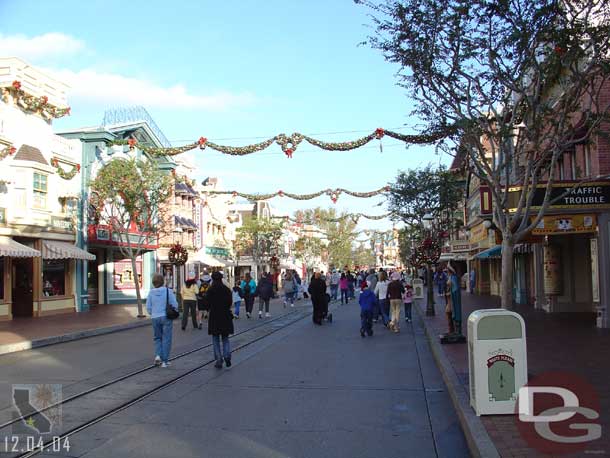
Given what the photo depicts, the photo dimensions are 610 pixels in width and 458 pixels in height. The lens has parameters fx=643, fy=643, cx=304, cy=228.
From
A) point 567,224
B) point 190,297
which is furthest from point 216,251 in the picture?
point 567,224

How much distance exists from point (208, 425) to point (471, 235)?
3859cm

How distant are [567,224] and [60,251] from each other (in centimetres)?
1997

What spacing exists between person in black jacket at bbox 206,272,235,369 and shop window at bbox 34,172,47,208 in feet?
56.4

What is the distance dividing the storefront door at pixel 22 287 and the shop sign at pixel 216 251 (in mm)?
24454

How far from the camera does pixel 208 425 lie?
7621 millimetres

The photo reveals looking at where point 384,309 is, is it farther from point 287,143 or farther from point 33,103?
point 33,103

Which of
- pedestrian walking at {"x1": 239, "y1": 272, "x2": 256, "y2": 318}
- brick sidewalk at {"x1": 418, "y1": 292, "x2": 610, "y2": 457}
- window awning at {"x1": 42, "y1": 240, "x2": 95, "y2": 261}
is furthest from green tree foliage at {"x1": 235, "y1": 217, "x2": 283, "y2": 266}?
brick sidewalk at {"x1": 418, "y1": 292, "x2": 610, "y2": 457}

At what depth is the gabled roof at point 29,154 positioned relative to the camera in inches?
993

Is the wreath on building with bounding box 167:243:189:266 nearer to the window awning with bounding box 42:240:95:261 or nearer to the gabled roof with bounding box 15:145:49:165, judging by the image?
the window awning with bounding box 42:240:95:261

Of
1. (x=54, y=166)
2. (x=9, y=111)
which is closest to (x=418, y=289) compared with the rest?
(x=54, y=166)

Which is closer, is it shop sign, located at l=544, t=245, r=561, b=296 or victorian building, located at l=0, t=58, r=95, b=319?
shop sign, located at l=544, t=245, r=561, b=296

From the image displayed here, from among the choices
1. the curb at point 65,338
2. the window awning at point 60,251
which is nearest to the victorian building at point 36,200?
the window awning at point 60,251

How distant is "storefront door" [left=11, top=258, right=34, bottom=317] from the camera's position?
2686 cm

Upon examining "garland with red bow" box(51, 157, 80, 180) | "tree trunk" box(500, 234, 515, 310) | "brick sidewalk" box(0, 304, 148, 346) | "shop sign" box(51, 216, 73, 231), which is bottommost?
"brick sidewalk" box(0, 304, 148, 346)
